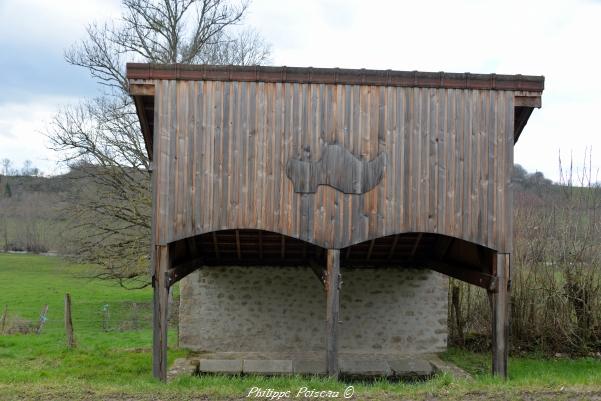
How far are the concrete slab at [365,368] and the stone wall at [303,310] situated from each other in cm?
136

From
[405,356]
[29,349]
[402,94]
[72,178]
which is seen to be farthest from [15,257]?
[402,94]

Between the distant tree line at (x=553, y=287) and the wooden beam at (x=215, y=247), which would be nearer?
the wooden beam at (x=215, y=247)

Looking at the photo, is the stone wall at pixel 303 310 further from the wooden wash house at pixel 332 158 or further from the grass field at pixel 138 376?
the wooden wash house at pixel 332 158

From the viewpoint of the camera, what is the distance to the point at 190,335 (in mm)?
12703

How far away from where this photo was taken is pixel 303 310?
12.9 m

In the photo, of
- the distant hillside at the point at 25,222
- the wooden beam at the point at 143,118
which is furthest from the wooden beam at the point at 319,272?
the distant hillside at the point at 25,222

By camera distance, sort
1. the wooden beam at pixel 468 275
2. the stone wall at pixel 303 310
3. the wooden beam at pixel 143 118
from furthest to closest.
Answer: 1. the stone wall at pixel 303 310
2. the wooden beam at pixel 468 275
3. the wooden beam at pixel 143 118

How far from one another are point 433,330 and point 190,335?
16.8ft

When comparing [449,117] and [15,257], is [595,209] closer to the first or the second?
[449,117]

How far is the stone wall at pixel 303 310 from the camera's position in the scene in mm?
12734

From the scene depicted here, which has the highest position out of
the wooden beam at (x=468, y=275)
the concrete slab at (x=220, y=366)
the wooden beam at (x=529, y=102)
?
the wooden beam at (x=529, y=102)

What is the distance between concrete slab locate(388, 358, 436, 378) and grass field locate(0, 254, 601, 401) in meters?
0.78

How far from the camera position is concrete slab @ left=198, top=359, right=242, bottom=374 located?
35.0ft

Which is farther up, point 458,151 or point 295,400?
point 458,151
